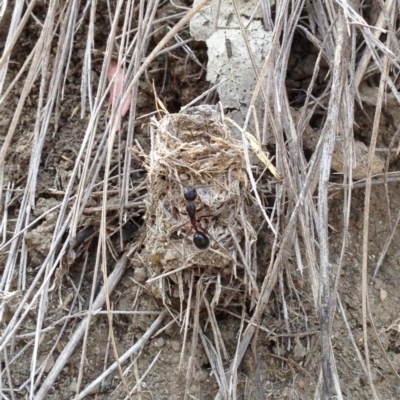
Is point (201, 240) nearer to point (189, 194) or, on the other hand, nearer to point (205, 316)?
point (189, 194)

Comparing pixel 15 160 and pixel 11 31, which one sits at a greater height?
pixel 11 31

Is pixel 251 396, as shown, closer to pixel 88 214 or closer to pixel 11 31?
pixel 88 214

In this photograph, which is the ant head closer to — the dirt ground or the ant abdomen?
the ant abdomen

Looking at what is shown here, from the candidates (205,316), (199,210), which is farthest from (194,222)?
(205,316)

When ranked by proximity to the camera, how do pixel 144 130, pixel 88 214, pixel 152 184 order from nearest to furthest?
pixel 152 184
pixel 88 214
pixel 144 130

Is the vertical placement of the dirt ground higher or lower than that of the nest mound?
lower

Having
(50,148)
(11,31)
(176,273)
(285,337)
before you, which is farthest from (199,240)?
(11,31)

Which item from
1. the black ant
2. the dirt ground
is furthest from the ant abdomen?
the dirt ground

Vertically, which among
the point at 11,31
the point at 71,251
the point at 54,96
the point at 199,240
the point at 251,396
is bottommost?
the point at 251,396
